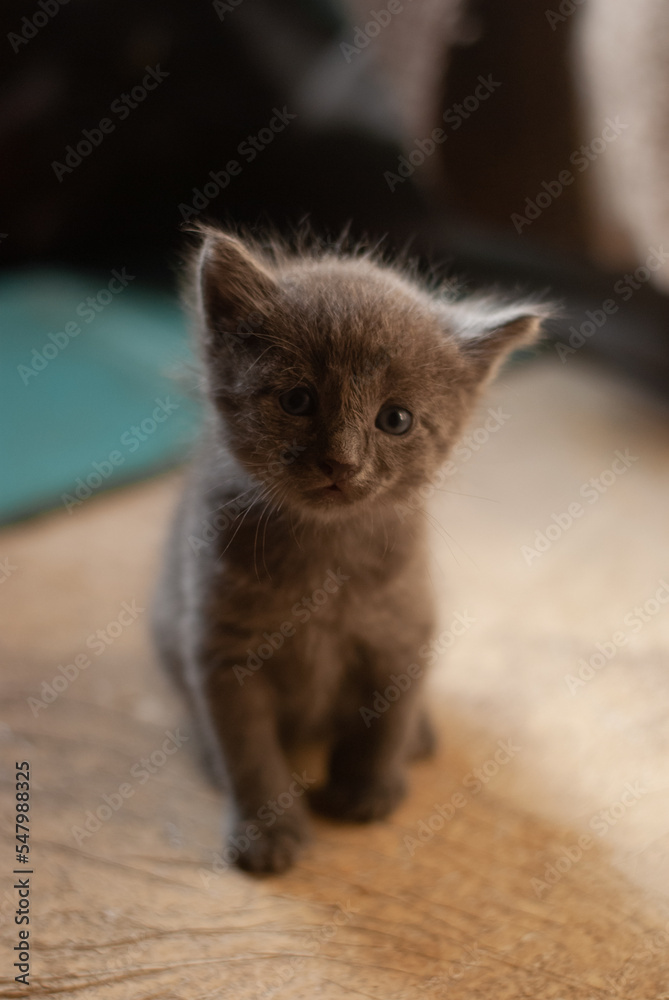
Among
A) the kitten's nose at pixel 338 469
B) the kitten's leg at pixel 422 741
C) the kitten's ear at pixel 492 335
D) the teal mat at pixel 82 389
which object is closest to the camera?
the kitten's nose at pixel 338 469

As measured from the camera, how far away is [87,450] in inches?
105

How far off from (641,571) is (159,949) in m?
1.48

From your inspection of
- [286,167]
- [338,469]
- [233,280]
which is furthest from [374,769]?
[286,167]

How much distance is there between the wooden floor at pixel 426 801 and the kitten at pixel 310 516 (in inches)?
4.9

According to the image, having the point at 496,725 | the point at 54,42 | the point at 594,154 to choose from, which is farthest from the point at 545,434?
the point at 54,42

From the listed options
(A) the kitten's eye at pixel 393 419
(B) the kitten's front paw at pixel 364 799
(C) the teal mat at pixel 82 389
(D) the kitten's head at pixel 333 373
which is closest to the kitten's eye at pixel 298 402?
(D) the kitten's head at pixel 333 373

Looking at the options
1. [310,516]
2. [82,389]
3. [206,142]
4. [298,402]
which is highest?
[298,402]

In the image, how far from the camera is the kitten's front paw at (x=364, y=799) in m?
1.60

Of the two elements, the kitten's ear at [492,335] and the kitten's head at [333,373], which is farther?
the kitten's ear at [492,335]

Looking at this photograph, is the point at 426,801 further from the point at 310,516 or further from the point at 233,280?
the point at 233,280

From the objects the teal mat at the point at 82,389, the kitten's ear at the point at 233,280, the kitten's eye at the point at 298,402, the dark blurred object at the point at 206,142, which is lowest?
the teal mat at the point at 82,389

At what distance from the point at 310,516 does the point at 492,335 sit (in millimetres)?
422

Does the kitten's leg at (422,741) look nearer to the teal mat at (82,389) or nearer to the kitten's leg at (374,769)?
the kitten's leg at (374,769)

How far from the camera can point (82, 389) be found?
2.98 m
